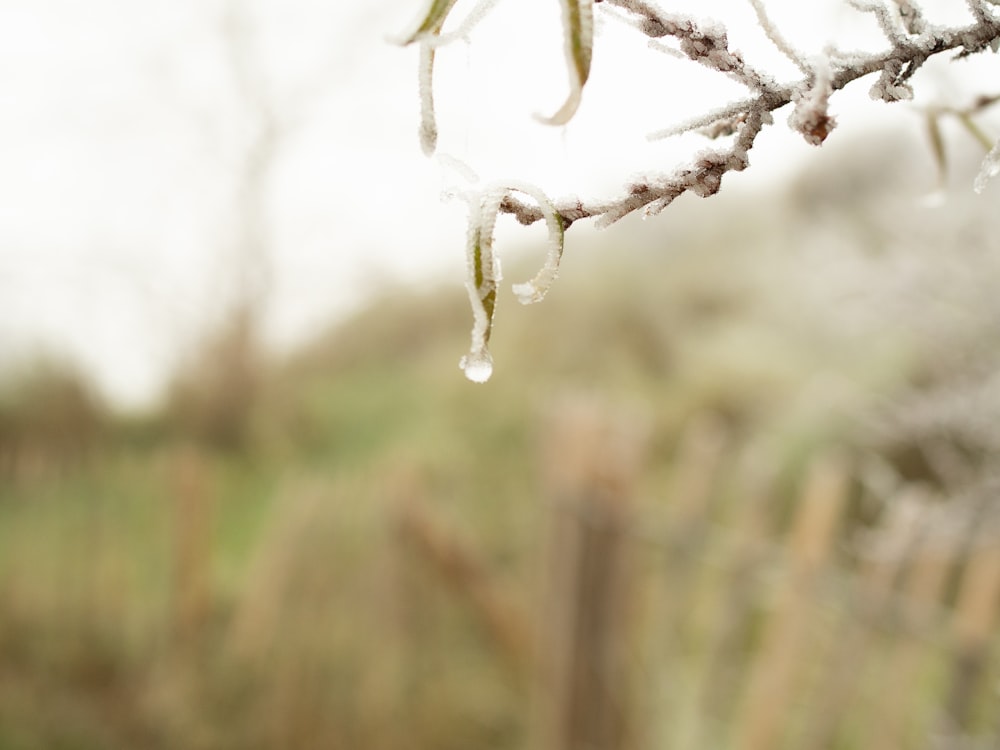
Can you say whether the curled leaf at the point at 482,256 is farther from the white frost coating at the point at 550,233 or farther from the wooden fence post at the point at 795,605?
the wooden fence post at the point at 795,605

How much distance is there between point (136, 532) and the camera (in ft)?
11.5

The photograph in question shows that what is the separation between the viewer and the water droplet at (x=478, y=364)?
0.93ft

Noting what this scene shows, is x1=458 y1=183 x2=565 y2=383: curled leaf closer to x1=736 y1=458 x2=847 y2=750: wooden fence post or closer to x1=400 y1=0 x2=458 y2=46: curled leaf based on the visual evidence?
x1=400 y1=0 x2=458 y2=46: curled leaf

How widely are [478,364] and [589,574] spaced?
256cm

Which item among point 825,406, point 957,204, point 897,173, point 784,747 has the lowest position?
point 784,747

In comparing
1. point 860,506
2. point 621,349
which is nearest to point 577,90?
point 860,506

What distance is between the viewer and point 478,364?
0.29 metres

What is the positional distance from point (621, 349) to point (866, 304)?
4.95 meters

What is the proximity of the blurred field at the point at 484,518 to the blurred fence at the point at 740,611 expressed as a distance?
2cm

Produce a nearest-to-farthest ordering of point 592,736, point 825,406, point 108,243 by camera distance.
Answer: point 592,736, point 825,406, point 108,243

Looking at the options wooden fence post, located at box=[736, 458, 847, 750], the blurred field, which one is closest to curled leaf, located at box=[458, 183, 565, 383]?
the blurred field

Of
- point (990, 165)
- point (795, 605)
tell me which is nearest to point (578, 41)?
point (990, 165)

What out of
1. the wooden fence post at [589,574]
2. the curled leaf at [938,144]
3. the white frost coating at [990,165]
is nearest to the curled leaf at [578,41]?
the white frost coating at [990,165]

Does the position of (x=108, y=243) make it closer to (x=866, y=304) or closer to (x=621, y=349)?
(x=621, y=349)
